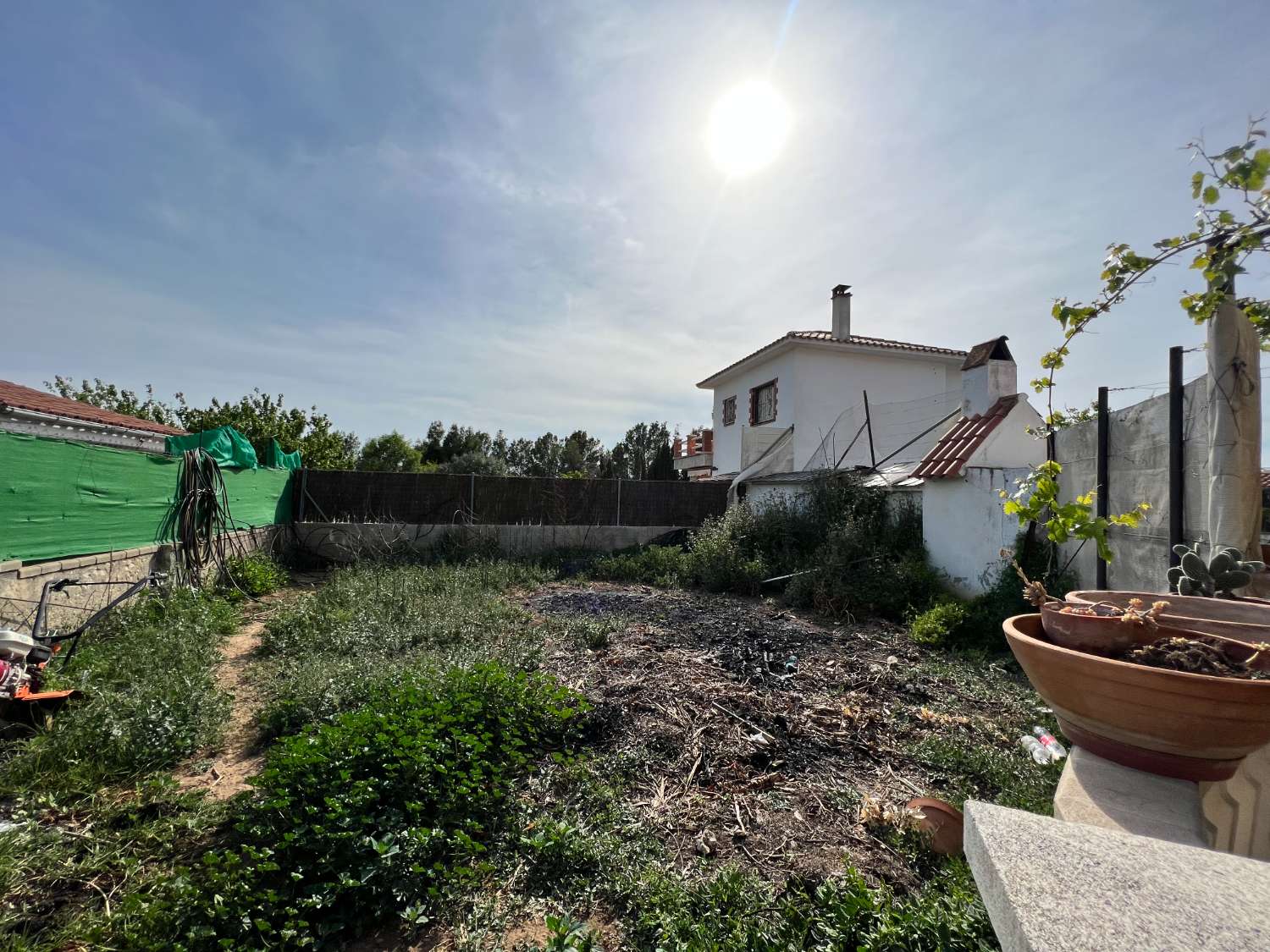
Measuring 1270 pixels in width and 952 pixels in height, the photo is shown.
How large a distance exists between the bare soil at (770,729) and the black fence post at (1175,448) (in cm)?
164

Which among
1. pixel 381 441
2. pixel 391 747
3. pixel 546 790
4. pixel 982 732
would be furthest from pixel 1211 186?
pixel 381 441

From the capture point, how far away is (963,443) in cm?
683

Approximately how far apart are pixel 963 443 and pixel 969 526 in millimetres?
1143

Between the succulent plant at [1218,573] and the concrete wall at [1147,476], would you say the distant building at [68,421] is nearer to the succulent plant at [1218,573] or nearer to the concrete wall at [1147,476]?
the succulent plant at [1218,573]

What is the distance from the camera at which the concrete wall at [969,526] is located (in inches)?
231

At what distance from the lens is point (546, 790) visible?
9.10ft

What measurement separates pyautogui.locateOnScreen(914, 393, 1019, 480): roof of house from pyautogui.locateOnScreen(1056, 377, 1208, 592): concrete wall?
162 cm

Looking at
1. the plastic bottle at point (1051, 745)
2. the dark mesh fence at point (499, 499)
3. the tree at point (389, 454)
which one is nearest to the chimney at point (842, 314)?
the dark mesh fence at point (499, 499)

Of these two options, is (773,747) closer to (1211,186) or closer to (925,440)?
(1211,186)

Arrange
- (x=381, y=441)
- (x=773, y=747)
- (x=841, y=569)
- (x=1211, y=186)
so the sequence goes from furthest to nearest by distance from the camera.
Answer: (x=381, y=441) < (x=841, y=569) < (x=773, y=747) < (x=1211, y=186)

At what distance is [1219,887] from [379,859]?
2420mm

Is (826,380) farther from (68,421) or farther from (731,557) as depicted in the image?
(68,421)

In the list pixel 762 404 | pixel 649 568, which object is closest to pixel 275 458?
pixel 649 568

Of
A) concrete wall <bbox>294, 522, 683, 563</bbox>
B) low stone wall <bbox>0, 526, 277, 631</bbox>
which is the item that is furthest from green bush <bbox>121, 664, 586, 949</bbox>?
concrete wall <bbox>294, 522, 683, 563</bbox>
